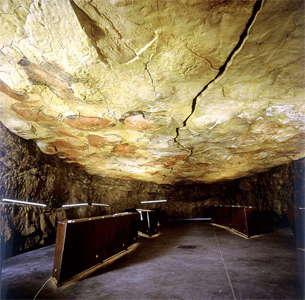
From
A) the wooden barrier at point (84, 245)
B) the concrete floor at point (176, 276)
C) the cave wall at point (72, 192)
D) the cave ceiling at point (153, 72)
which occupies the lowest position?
the concrete floor at point (176, 276)

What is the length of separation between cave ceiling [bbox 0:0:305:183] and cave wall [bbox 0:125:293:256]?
78 centimetres

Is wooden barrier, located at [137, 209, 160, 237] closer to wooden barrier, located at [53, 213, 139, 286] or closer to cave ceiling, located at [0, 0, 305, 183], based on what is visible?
wooden barrier, located at [53, 213, 139, 286]

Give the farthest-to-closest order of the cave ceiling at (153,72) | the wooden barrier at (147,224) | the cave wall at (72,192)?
the wooden barrier at (147,224), the cave wall at (72,192), the cave ceiling at (153,72)

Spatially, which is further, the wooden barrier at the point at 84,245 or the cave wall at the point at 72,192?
the cave wall at the point at 72,192

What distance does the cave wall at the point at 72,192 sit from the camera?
453cm

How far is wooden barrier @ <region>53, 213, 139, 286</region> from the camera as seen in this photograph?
300 cm

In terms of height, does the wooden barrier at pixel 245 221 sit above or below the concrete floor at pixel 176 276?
above

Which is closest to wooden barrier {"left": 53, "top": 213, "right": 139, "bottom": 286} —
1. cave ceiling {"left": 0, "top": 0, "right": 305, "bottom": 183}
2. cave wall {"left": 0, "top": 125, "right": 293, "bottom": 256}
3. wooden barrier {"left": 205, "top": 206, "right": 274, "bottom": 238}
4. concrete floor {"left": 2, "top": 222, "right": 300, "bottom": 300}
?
concrete floor {"left": 2, "top": 222, "right": 300, "bottom": 300}

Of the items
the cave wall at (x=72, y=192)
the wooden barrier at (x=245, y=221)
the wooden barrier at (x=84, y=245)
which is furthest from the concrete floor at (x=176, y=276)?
the wooden barrier at (x=245, y=221)

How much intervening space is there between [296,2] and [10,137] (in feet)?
17.8

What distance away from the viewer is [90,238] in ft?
11.5

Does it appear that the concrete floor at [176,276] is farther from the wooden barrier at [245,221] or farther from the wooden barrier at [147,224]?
the wooden barrier at [147,224]

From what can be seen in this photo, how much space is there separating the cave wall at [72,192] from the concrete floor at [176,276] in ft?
2.94

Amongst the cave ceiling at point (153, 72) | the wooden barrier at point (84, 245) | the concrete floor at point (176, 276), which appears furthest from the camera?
the wooden barrier at point (84, 245)
